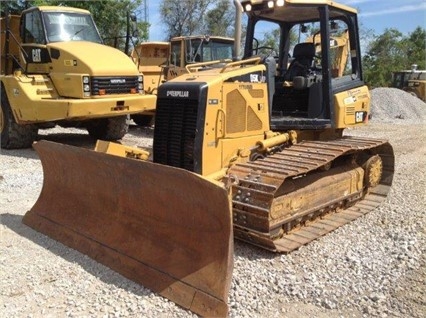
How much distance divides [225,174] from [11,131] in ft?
20.5

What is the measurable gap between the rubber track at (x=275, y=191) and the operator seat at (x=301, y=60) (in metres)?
1.00

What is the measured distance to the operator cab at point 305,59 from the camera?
214 inches

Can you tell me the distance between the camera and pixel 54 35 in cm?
931

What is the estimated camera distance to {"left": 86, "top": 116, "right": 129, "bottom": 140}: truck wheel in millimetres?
10391

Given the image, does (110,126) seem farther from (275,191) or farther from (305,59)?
(275,191)

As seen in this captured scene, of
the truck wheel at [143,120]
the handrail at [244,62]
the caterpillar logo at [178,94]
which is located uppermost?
the handrail at [244,62]

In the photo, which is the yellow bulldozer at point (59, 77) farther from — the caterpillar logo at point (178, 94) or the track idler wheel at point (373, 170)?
the track idler wheel at point (373, 170)

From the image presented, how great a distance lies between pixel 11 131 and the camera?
9281 millimetres

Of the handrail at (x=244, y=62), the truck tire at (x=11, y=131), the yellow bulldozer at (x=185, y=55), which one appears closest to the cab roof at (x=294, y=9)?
the handrail at (x=244, y=62)

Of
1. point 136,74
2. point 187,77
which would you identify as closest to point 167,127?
point 187,77

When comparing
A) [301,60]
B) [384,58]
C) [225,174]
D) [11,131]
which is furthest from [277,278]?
[384,58]

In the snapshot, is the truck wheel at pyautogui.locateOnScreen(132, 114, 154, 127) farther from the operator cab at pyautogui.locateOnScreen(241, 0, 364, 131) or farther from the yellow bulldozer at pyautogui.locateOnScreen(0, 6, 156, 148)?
the operator cab at pyautogui.locateOnScreen(241, 0, 364, 131)

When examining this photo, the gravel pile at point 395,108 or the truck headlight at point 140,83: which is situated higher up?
the truck headlight at point 140,83

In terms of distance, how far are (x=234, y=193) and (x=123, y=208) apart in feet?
3.41
